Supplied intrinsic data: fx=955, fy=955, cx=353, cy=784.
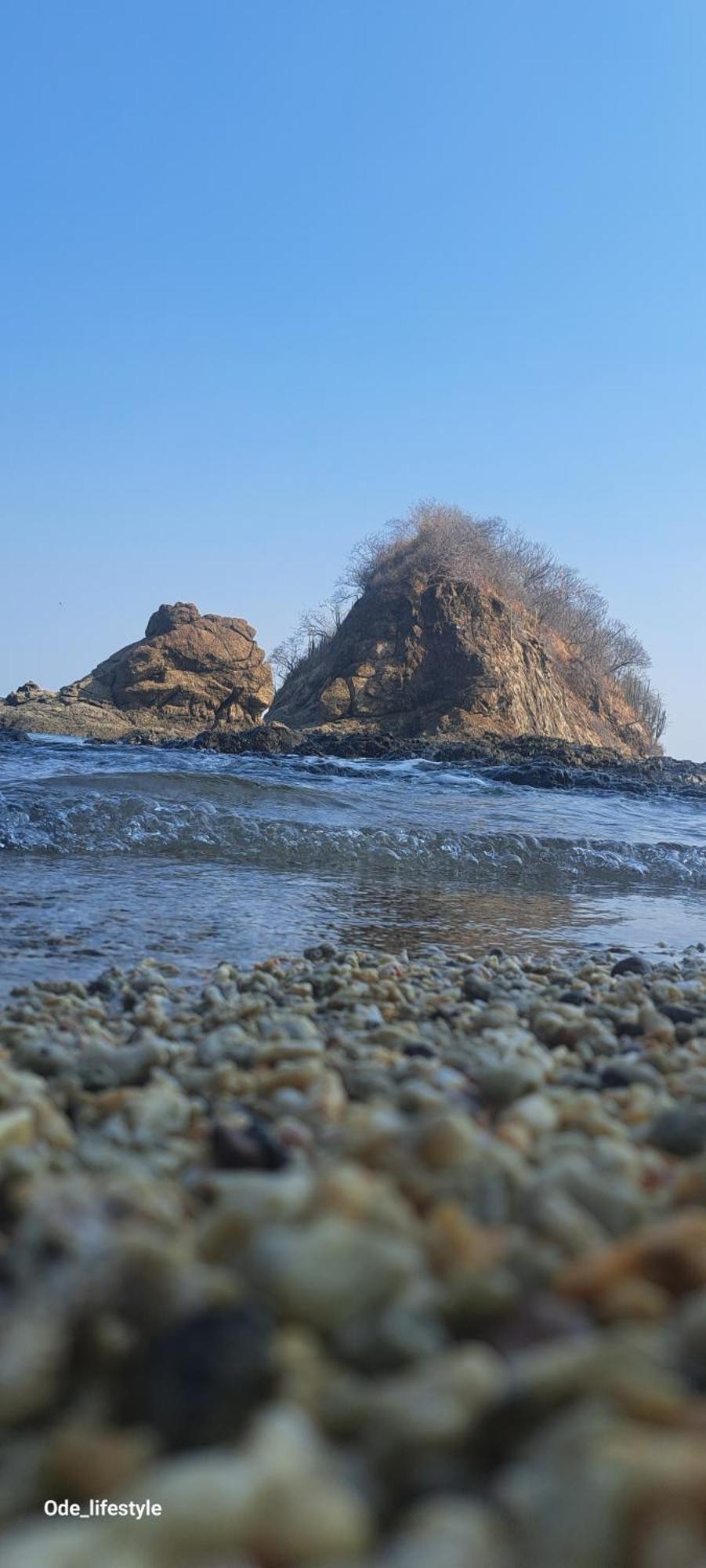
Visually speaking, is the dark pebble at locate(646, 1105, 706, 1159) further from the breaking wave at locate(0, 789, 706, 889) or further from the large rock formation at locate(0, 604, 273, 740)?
the large rock formation at locate(0, 604, 273, 740)

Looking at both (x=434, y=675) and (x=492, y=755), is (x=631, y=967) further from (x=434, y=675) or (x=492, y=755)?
(x=434, y=675)

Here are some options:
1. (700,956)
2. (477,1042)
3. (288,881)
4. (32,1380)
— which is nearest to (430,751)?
(288,881)

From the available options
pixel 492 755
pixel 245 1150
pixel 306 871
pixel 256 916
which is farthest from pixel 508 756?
pixel 245 1150

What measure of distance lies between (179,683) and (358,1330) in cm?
2728

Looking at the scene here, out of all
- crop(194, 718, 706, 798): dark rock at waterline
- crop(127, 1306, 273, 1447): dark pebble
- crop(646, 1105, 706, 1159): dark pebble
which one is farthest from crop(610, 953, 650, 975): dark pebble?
crop(194, 718, 706, 798): dark rock at waterline

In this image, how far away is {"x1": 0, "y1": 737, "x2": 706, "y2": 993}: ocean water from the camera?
385 cm

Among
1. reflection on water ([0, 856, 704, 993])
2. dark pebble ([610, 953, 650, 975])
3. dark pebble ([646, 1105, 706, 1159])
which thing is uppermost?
dark pebble ([646, 1105, 706, 1159])

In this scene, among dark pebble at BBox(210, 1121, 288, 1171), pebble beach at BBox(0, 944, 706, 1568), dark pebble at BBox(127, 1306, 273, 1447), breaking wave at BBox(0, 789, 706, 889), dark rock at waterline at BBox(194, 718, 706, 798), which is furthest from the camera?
dark rock at waterline at BBox(194, 718, 706, 798)

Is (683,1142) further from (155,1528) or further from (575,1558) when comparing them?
(155,1528)

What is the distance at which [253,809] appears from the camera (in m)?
7.48

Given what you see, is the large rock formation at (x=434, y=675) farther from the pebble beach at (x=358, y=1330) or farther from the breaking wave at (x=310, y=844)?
the pebble beach at (x=358, y=1330)

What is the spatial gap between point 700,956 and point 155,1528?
147 inches

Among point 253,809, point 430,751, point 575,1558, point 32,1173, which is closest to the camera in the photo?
point 575,1558

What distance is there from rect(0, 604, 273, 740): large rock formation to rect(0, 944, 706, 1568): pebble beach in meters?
24.7
